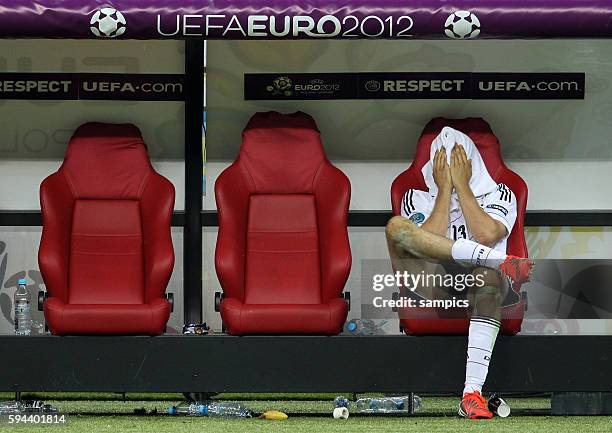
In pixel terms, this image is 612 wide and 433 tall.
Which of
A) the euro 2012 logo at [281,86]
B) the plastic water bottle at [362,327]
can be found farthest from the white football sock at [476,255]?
the euro 2012 logo at [281,86]

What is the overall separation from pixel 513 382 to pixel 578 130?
1561 millimetres

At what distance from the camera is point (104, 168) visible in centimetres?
769

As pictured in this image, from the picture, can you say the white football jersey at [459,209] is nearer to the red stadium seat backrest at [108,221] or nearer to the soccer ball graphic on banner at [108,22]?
the red stadium seat backrest at [108,221]

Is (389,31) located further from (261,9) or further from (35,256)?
(35,256)

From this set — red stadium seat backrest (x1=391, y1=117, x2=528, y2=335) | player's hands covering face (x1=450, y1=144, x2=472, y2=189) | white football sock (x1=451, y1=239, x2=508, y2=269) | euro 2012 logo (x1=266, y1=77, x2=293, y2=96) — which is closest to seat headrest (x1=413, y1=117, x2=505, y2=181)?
red stadium seat backrest (x1=391, y1=117, x2=528, y2=335)

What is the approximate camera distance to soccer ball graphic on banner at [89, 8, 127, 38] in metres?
6.87

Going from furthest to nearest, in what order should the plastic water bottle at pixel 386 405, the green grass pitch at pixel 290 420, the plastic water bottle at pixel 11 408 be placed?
1. the plastic water bottle at pixel 386 405
2. the plastic water bottle at pixel 11 408
3. the green grass pitch at pixel 290 420

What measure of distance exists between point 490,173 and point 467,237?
40 cm

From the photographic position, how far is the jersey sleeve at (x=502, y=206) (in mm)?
7422

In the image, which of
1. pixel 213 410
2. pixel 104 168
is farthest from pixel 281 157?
pixel 213 410

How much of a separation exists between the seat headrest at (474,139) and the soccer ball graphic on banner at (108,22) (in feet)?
5.69

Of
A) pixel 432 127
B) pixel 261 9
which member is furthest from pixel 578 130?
pixel 261 9

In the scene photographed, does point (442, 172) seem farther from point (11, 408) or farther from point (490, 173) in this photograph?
point (11, 408)

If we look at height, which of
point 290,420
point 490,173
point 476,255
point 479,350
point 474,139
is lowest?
point 290,420
